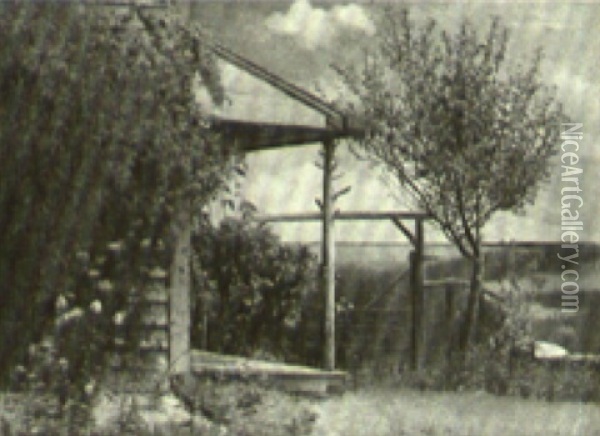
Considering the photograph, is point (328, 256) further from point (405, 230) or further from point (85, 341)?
point (85, 341)

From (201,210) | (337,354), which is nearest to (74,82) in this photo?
(201,210)

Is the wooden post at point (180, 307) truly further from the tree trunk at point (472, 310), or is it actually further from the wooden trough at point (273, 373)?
the tree trunk at point (472, 310)

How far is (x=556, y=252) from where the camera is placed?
32.7ft

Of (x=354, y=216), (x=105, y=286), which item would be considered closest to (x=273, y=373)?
(x=105, y=286)

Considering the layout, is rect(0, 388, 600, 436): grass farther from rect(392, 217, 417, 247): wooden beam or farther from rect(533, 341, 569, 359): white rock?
rect(392, 217, 417, 247): wooden beam

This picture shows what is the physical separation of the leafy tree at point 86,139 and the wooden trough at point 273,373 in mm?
1171

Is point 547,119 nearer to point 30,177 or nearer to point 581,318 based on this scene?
point 581,318

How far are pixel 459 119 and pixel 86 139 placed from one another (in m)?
3.43

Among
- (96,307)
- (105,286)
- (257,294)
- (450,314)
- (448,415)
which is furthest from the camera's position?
(450,314)

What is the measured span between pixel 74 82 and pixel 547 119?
4.09 metres

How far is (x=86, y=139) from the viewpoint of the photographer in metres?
7.50

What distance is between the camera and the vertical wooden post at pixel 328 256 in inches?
366

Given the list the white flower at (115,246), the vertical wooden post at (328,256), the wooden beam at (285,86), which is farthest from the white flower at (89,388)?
the wooden beam at (285,86)

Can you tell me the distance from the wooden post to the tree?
2.05 metres
